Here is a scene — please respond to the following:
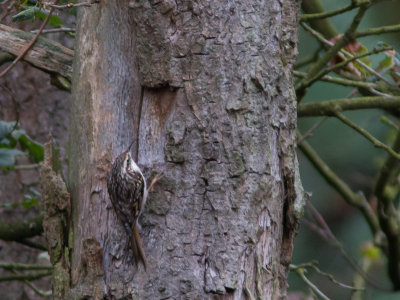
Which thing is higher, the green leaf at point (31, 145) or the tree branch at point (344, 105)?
the tree branch at point (344, 105)

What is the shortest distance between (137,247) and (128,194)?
9.6 inches

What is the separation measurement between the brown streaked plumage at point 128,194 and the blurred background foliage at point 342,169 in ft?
7.35

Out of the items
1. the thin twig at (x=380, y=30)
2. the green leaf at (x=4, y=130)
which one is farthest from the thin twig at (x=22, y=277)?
the thin twig at (x=380, y=30)

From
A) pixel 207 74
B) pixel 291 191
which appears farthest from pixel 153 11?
pixel 291 191

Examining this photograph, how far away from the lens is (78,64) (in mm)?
2104

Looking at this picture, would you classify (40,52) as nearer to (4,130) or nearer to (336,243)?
(4,130)

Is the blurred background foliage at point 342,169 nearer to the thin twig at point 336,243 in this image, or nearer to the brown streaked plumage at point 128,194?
the thin twig at point 336,243

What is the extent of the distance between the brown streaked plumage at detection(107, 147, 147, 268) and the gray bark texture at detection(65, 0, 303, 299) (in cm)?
3

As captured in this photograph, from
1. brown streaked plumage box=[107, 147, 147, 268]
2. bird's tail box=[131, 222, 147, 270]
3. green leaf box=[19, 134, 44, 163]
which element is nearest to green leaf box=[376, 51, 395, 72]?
brown streaked plumage box=[107, 147, 147, 268]

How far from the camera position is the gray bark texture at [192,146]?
6.12 ft

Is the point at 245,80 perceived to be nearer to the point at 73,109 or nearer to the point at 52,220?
the point at 73,109

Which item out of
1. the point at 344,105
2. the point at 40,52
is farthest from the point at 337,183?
the point at 40,52

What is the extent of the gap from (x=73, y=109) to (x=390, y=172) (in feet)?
5.90

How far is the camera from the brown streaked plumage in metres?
1.90
